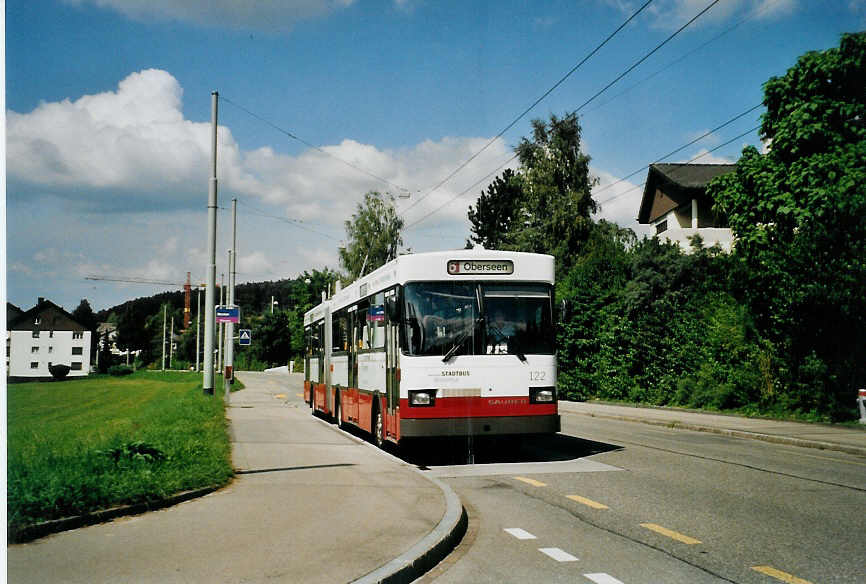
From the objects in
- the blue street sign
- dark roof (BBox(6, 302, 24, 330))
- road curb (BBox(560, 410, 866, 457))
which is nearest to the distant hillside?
the blue street sign

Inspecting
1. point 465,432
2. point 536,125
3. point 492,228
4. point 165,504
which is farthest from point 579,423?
point 492,228

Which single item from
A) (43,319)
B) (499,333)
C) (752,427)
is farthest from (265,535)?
(752,427)

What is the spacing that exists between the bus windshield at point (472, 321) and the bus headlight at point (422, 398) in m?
0.57

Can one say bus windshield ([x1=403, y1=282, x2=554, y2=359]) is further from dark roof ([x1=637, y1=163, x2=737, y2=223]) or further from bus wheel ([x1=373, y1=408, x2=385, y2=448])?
dark roof ([x1=637, y1=163, x2=737, y2=223])

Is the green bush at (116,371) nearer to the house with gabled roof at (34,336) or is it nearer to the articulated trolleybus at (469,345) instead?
the articulated trolleybus at (469,345)

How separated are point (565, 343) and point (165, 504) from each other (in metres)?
24.9

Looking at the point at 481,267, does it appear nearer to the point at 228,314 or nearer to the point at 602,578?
the point at 602,578

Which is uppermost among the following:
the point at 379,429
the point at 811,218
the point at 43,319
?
the point at 811,218

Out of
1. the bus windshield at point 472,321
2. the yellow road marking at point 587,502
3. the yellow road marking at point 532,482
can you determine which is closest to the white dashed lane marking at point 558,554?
the yellow road marking at point 587,502

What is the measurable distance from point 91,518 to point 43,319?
1954mm

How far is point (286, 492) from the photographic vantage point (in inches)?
378

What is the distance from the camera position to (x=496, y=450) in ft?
50.5

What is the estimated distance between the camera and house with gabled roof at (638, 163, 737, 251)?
4288 centimetres

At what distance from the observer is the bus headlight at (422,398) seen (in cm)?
1288
